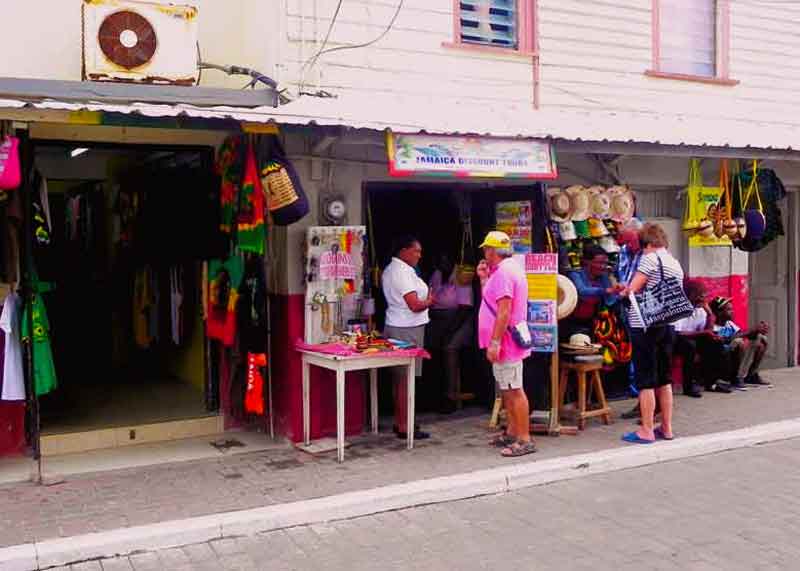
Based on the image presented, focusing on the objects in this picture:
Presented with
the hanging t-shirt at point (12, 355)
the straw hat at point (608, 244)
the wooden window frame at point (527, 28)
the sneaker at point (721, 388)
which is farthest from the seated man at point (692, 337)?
the hanging t-shirt at point (12, 355)

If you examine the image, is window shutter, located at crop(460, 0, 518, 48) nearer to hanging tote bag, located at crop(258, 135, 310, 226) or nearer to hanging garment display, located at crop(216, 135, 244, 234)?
hanging garment display, located at crop(216, 135, 244, 234)

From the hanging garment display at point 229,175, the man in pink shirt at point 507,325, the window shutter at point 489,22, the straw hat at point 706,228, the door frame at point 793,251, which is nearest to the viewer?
the man in pink shirt at point 507,325

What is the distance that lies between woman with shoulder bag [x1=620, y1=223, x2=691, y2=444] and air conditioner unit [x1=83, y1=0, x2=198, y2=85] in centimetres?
417

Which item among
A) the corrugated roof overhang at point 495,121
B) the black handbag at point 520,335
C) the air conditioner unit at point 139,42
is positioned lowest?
the black handbag at point 520,335

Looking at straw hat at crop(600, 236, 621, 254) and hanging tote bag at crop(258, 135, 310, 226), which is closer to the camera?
hanging tote bag at crop(258, 135, 310, 226)

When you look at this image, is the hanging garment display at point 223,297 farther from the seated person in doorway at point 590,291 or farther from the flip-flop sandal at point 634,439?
the flip-flop sandal at point 634,439

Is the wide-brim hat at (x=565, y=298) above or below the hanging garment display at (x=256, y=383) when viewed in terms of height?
above

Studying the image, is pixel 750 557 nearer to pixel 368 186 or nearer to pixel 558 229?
pixel 558 229

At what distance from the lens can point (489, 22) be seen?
31.3 feet

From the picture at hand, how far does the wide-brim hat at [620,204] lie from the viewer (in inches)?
364

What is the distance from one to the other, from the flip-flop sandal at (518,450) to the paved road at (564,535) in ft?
1.82

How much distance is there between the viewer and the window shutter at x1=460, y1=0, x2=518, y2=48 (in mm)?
9414

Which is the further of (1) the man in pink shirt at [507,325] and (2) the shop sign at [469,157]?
(1) the man in pink shirt at [507,325]

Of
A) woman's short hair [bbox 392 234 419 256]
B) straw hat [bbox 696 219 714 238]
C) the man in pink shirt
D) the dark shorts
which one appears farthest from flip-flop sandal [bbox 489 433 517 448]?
straw hat [bbox 696 219 714 238]
